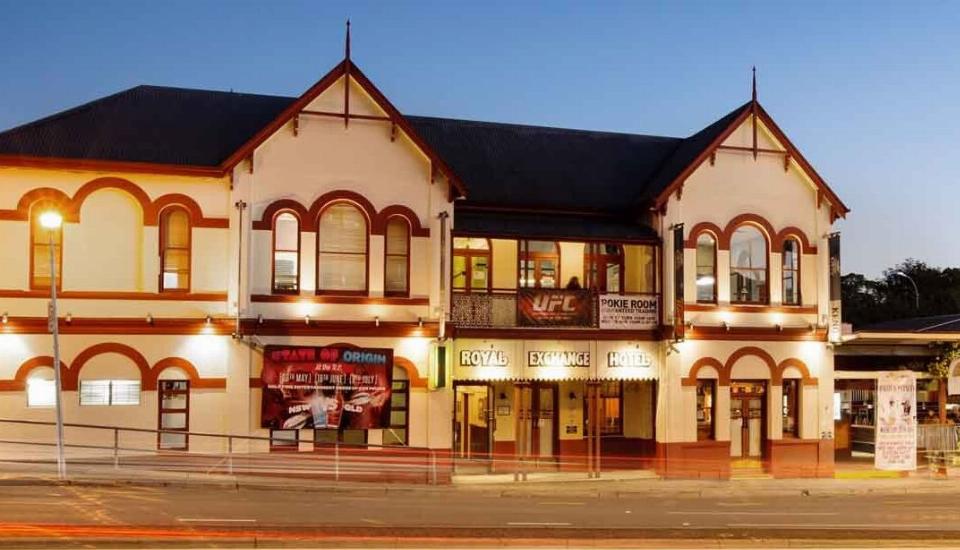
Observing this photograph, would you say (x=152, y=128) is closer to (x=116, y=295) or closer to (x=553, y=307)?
(x=116, y=295)

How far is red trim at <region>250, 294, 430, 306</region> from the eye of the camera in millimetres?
26000

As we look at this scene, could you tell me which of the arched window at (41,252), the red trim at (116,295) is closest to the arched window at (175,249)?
the red trim at (116,295)

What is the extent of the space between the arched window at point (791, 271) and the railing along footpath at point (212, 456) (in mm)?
11098

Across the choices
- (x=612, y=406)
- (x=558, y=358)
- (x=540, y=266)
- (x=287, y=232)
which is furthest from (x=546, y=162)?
(x=287, y=232)

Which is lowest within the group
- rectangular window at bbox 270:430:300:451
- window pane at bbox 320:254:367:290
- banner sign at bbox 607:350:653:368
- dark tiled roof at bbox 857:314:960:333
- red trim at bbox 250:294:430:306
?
rectangular window at bbox 270:430:300:451

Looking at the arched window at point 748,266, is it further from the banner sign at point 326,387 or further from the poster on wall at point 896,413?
the banner sign at point 326,387

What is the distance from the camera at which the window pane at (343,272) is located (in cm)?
2670

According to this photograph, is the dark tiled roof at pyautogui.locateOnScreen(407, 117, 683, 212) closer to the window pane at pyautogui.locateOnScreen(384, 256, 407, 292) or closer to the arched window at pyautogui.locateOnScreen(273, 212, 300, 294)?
the window pane at pyautogui.locateOnScreen(384, 256, 407, 292)

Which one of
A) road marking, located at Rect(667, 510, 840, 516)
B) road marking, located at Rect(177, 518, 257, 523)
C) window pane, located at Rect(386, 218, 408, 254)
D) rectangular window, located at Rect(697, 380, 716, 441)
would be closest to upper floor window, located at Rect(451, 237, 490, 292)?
window pane, located at Rect(386, 218, 408, 254)

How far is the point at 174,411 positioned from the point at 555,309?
9.98 metres

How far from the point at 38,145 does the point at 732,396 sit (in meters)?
19.1

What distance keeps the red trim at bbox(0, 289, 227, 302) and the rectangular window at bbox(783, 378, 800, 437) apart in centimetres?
1578

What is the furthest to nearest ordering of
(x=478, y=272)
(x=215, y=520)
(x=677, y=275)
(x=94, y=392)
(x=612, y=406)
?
1. (x=612, y=406)
2. (x=478, y=272)
3. (x=677, y=275)
4. (x=94, y=392)
5. (x=215, y=520)

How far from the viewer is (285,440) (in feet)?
83.6
